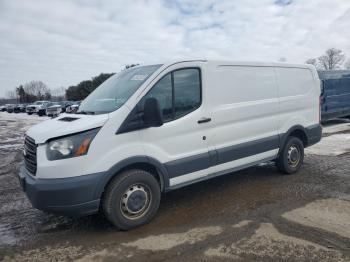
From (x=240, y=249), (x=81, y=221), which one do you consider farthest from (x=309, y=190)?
(x=81, y=221)

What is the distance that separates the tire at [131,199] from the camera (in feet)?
13.5

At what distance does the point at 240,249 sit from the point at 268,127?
2873mm

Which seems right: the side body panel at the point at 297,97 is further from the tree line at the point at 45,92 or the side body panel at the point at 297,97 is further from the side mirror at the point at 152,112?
the tree line at the point at 45,92

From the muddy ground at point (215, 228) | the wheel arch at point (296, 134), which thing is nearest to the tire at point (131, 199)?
the muddy ground at point (215, 228)

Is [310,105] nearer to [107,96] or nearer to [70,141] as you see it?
[107,96]

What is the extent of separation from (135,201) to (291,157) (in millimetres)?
3681

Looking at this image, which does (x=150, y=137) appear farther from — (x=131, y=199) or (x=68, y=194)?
(x=68, y=194)

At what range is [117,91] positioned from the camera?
4.74 metres

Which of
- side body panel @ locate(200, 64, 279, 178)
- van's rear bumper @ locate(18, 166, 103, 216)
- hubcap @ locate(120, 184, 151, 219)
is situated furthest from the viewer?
side body panel @ locate(200, 64, 279, 178)

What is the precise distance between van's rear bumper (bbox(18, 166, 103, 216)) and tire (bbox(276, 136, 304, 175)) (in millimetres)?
3877

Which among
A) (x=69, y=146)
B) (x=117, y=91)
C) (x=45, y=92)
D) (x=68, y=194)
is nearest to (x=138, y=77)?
(x=117, y=91)

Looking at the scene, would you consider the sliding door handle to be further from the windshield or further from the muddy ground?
the muddy ground

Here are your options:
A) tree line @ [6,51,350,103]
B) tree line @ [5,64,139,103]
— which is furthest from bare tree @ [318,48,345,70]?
tree line @ [5,64,139,103]

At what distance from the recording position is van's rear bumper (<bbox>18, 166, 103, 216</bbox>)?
12.6ft
